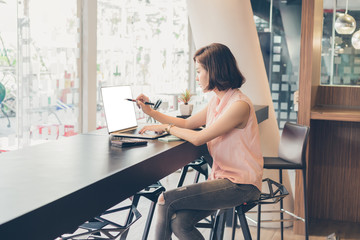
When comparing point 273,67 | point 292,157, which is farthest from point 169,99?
point 292,157

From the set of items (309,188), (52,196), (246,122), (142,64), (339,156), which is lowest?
(309,188)

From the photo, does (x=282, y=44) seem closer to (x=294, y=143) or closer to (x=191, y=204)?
(x=294, y=143)

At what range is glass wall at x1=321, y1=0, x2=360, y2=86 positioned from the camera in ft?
31.4

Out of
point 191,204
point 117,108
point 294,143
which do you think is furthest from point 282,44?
point 191,204

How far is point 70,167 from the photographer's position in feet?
6.72

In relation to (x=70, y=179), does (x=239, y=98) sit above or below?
above

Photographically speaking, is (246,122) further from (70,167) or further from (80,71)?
(80,71)

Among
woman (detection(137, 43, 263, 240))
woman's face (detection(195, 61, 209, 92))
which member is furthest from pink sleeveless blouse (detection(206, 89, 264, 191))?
woman's face (detection(195, 61, 209, 92))

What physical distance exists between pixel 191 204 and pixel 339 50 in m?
8.02

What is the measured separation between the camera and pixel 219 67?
2.72 m

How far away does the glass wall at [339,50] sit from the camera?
956 cm

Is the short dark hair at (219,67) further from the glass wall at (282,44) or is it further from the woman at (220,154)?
the glass wall at (282,44)

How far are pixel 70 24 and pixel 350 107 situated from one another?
2.90m

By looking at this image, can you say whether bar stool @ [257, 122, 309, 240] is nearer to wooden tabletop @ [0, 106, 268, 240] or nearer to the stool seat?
the stool seat
